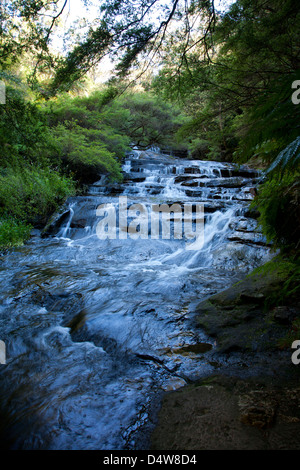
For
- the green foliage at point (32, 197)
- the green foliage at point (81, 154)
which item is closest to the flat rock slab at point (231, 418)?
the green foliage at point (32, 197)

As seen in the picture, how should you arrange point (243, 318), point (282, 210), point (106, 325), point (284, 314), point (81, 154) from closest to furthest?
point (282, 210), point (284, 314), point (243, 318), point (106, 325), point (81, 154)

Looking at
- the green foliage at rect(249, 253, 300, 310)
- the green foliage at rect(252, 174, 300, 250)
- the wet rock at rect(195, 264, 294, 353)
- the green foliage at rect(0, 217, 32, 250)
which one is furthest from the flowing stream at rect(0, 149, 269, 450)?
the green foliage at rect(249, 253, 300, 310)

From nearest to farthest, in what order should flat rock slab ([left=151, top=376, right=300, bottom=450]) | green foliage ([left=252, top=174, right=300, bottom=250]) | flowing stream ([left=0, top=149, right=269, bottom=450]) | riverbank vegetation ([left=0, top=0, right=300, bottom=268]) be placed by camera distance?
flat rock slab ([left=151, top=376, right=300, bottom=450]) → flowing stream ([left=0, top=149, right=269, bottom=450]) → green foliage ([left=252, top=174, right=300, bottom=250]) → riverbank vegetation ([left=0, top=0, right=300, bottom=268])

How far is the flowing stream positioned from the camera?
68.6 inches

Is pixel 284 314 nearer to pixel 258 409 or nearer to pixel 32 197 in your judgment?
pixel 258 409

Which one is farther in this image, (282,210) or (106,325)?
(106,325)

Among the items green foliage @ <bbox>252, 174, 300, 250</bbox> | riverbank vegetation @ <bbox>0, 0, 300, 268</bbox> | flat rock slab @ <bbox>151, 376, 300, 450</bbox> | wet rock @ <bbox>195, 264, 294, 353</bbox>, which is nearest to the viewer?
Result: flat rock slab @ <bbox>151, 376, 300, 450</bbox>

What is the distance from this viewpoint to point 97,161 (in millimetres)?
12391

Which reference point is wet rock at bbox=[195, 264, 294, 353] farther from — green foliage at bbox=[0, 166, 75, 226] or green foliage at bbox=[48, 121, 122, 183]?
green foliage at bbox=[48, 121, 122, 183]

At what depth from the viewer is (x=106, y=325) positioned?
3.04 metres

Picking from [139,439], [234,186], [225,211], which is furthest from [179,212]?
[139,439]

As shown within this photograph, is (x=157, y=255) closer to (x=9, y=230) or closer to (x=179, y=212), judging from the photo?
(x=179, y=212)

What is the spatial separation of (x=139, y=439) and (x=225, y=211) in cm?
781

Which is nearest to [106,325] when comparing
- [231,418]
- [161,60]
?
[231,418]
